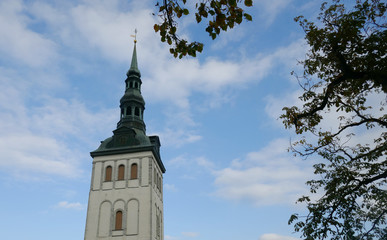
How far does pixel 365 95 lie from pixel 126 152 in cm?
2480

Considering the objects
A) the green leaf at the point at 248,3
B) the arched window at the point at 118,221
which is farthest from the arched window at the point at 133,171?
the green leaf at the point at 248,3

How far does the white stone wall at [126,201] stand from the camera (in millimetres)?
28391

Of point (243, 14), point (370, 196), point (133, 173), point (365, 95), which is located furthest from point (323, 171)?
point (133, 173)

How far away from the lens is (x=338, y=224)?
9.89 meters

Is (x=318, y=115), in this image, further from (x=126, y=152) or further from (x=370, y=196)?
(x=126, y=152)

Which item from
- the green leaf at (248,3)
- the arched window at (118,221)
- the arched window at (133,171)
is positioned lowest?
the green leaf at (248,3)

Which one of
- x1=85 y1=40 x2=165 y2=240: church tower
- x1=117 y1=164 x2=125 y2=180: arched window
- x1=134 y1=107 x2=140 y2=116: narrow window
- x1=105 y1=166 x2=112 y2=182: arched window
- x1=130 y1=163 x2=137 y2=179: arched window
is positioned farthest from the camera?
x1=134 y1=107 x2=140 y2=116: narrow window

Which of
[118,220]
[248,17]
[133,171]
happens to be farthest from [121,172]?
[248,17]

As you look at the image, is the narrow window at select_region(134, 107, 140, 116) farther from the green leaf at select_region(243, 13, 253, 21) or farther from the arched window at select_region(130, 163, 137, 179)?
the green leaf at select_region(243, 13, 253, 21)

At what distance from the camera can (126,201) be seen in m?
29.7

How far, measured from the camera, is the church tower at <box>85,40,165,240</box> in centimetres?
2862

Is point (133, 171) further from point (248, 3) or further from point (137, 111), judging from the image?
point (248, 3)

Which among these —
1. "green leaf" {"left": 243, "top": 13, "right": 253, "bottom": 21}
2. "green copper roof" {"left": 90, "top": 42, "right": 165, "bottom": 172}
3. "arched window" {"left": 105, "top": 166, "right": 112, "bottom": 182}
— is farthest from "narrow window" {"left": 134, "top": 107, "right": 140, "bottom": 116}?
"green leaf" {"left": 243, "top": 13, "right": 253, "bottom": 21}

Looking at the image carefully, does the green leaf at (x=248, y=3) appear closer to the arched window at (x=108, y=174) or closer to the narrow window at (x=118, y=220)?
the narrow window at (x=118, y=220)
